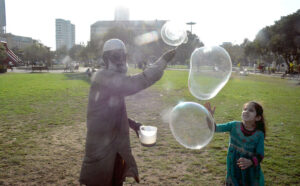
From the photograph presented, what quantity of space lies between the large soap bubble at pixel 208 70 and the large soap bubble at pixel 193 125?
50 centimetres

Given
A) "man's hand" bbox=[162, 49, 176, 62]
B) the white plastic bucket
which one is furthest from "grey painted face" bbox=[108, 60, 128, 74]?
the white plastic bucket

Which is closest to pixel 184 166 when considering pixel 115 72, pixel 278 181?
pixel 278 181

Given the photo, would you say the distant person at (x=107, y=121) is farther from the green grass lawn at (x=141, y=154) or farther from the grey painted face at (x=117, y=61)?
the green grass lawn at (x=141, y=154)

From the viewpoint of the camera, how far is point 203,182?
4246mm

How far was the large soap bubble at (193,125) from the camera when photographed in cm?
316

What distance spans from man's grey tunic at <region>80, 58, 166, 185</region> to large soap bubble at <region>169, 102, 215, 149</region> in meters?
1.09

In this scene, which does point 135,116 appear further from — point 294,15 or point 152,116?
point 294,15

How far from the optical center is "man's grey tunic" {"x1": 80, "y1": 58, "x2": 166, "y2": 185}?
2229mm

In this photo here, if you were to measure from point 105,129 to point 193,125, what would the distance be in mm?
1406

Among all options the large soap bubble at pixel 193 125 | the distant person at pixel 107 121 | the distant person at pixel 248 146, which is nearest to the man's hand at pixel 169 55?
the distant person at pixel 107 121

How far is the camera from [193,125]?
10.6 feet

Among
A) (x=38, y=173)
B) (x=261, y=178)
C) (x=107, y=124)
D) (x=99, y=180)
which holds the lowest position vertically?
(x=38, y=173)

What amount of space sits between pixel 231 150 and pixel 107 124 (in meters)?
1.79

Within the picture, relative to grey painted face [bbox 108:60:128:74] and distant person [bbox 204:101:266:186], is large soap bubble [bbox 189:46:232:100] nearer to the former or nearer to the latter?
distant person [bbox 204:101:266:186]
